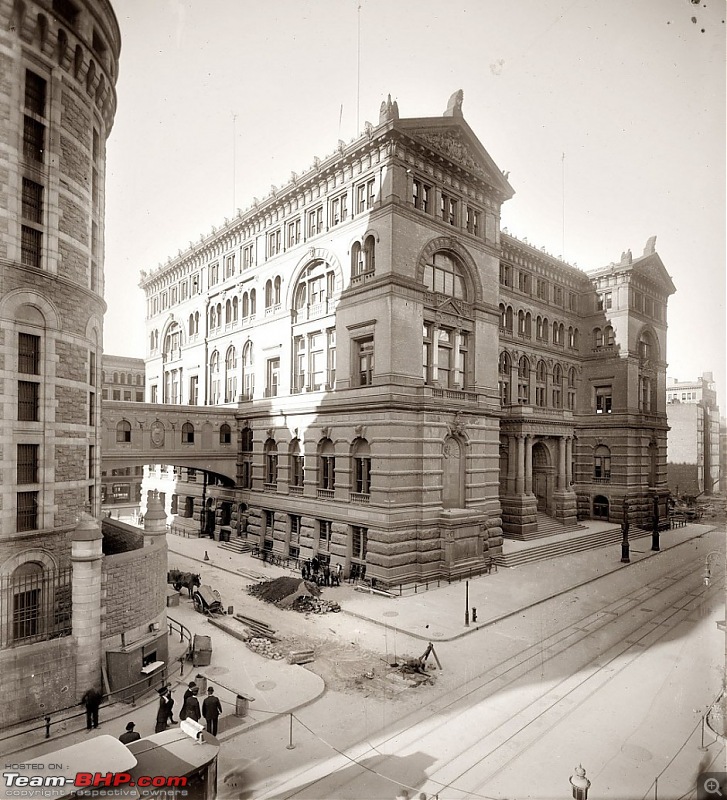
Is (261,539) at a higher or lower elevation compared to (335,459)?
lower

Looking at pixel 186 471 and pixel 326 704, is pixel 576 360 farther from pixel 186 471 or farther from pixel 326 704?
pixel 326 704

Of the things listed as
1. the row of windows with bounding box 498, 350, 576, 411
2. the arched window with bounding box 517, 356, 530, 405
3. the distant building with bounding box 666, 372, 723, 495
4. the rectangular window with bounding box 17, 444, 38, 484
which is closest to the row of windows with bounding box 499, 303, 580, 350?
the row of windows with bounding box 498, 350, 576, 411

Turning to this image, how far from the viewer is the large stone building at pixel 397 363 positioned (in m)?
27.3

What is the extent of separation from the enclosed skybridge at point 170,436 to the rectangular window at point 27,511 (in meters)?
16.1

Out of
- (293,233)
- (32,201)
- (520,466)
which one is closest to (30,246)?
(32,201)

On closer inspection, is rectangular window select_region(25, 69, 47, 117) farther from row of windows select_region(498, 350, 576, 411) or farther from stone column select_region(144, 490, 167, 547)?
row of windows select_region(498, 350, 576, 411)

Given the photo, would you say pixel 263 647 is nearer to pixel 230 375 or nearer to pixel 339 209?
pixel 339 209

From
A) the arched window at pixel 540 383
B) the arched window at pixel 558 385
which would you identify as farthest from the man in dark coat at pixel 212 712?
the arched window at pixel 558 385

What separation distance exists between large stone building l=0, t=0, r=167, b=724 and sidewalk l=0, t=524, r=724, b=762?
3.86 feet

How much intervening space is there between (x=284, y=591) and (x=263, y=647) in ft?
17.7

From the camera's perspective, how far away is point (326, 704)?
1496cm

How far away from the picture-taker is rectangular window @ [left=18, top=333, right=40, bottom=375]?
1534 centimetres

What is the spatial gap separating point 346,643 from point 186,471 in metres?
Result: 27.5

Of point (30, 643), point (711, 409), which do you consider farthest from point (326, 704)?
point (711, 409)
